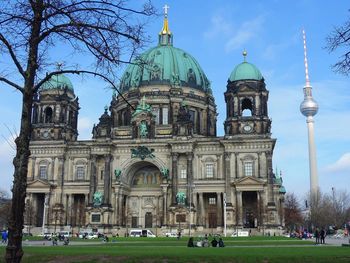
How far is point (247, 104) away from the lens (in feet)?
273

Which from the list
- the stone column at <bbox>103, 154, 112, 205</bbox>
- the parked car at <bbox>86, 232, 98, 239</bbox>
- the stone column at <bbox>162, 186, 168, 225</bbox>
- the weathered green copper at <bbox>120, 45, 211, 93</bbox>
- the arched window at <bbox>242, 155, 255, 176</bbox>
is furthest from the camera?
the weathered green copper at <bbox>120, 45, 211, 93</bbox>

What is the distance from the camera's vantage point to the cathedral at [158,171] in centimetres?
7606

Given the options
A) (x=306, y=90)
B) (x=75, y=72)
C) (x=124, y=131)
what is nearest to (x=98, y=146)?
(x=124, y=131)

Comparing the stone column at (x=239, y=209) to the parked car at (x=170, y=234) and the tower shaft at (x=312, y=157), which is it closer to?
the parked car at (x=170, y=234)

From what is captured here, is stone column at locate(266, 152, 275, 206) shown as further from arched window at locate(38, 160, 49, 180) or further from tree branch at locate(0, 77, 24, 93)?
tree branch at locate(0, 77, 24, 93)

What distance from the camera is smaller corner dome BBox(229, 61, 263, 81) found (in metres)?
82.2

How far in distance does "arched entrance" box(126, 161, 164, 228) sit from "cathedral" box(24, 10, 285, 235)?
18 cm

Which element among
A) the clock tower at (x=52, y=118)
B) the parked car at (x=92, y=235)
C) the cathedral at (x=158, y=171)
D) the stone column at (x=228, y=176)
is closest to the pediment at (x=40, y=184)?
the cathedral at (x=158, y=171)

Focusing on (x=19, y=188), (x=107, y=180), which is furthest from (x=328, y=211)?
(x=19, y=188)

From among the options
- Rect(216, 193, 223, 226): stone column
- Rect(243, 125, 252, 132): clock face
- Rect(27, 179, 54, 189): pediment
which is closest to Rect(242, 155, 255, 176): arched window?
Rect(243, 125, 252, 132): clock face

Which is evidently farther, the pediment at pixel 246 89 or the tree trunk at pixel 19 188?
the pediment at pixel 246 89

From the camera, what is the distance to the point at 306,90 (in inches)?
6890

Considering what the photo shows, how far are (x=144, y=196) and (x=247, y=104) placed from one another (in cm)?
2489

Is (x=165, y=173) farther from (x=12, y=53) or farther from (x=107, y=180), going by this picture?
(x=12, y=53)
